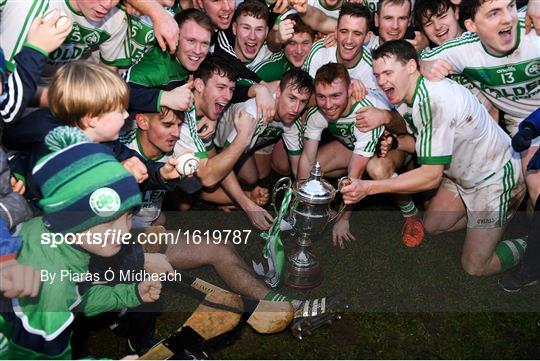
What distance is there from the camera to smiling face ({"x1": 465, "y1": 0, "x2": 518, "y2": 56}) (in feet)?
18.9

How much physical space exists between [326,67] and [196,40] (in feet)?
4.04

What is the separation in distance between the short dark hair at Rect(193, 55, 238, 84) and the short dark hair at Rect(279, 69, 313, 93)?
1.60 ft

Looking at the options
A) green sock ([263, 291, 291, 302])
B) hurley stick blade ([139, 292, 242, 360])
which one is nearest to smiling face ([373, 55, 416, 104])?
green sock ([263, 291, 291, 302])

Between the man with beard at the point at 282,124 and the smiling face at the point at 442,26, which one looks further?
the smiling face at the point at 442,26

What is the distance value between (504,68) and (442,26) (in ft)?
2.89

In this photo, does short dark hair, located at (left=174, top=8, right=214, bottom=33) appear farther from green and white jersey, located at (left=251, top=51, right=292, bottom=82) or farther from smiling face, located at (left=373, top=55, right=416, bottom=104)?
smiling face, located at (left=373, top=55, right=416, bottom=104)

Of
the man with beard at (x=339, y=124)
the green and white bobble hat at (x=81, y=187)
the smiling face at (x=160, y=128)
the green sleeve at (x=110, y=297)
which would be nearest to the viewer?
the green and white bobble hat at (x=81, y=187)

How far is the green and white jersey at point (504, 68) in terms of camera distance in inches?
233

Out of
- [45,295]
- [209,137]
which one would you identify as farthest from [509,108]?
[45,295]

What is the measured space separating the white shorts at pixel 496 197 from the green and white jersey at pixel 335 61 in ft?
4.65

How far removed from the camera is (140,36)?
605 cm

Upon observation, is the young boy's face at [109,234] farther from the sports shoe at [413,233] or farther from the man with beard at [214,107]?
the sports shoe at [413,233]

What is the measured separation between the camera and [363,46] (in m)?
6.75

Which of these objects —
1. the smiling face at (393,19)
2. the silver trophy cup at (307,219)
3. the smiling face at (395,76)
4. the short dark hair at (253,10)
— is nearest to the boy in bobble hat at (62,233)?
the silver trophy cup at (307,219)
